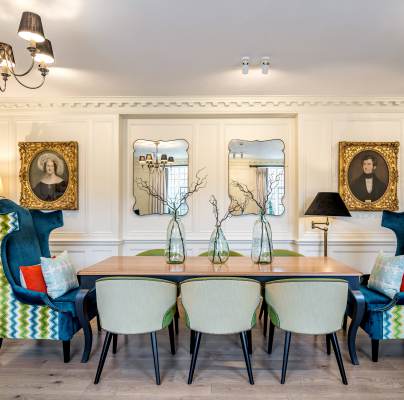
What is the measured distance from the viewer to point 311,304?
2.12 meters

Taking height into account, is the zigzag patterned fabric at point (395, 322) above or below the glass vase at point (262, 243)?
below

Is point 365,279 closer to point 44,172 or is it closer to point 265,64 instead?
point 265,64

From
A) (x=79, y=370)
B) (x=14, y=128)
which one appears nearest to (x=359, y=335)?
(x=79, y=370)

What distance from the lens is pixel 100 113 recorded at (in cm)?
434

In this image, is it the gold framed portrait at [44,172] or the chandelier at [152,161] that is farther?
the chandelier at [152,161]

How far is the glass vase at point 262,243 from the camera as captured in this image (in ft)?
8.91

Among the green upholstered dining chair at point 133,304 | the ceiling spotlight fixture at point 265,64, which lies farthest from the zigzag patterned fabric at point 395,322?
the ceiling spotlight fixture at point 265,64

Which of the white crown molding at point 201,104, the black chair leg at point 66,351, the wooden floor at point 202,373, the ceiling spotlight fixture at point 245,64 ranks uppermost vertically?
the ceiling spotlight fixture at point 245,64

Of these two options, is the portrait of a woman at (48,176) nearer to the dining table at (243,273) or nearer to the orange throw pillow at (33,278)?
the orange throw pillow at (33,278)

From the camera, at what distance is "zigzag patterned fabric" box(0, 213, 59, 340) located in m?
2.51

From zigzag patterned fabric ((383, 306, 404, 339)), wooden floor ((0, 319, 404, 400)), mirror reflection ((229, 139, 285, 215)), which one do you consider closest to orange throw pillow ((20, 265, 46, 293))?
wooden floor ((0, 319, 404, 400))

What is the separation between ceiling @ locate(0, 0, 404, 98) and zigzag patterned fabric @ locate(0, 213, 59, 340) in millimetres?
1655

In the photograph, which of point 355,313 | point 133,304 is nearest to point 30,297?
point 133,304

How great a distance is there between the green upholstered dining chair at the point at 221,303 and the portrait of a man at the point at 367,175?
282 centimetres
